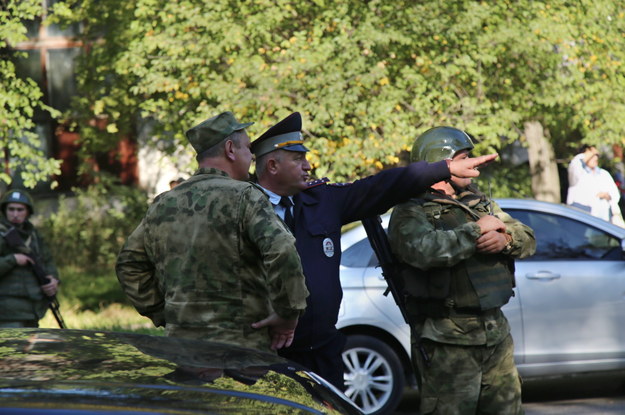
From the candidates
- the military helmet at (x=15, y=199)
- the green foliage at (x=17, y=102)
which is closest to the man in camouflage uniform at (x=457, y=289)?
the military helmet at (x=15, y=199)

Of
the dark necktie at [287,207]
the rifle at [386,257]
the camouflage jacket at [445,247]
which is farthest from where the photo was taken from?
the rifle at [386,257]

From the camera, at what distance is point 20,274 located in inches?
377

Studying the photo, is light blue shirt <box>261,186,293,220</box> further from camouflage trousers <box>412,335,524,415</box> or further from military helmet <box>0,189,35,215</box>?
military helmet <box>0,189,35,215</box>

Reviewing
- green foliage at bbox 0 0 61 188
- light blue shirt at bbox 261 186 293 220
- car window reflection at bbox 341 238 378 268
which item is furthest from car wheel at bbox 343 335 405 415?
green foliage at bbox 0 0 61 188

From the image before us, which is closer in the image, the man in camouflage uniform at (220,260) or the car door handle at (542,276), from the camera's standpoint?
the man in camouflage uniform at (220,260)

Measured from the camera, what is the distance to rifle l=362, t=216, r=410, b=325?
17.7 feet

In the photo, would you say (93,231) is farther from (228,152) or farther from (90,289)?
(228,152)

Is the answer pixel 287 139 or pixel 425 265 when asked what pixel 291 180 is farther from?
pixel 425 265

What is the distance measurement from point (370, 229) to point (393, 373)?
2801 millimetres

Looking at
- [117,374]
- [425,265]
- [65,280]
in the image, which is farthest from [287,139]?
[65,280]

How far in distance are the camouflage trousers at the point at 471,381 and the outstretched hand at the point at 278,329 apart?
3.70 ft

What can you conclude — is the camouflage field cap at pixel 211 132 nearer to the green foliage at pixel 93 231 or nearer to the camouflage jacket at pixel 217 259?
the camouflage jacket at pixel 217 259

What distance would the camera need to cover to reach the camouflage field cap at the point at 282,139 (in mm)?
4965

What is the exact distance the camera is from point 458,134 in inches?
212
